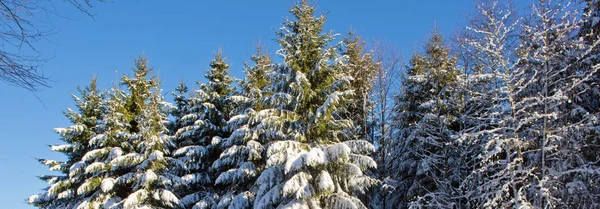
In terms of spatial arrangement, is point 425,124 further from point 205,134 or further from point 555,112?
point 205,134

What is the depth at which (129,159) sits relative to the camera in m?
17.2

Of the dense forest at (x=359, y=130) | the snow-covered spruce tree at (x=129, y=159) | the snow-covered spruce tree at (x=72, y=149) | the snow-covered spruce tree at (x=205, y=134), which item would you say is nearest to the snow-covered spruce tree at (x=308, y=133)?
the dense forest at (x=359, y=130)

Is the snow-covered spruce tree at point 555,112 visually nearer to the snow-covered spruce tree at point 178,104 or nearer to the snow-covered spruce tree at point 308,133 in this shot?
the snow-covered spruce tree at point 308,133

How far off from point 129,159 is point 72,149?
15.5 feet

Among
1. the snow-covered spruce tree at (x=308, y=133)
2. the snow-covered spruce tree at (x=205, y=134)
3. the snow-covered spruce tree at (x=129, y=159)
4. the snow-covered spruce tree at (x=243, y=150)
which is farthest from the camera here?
the snow-covered spruce tree at (x=205, y=134)

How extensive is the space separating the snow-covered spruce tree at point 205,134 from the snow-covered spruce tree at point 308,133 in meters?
3.86

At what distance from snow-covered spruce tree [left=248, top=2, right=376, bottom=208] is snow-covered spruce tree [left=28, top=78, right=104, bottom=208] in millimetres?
9274

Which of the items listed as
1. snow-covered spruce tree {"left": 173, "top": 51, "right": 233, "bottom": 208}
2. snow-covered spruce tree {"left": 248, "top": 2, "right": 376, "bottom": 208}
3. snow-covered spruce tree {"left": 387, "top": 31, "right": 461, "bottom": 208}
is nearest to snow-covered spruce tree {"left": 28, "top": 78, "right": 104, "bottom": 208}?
snow-covered spruce tree {"left": 173, "top": 51, "right": 233, "bottom": 208}

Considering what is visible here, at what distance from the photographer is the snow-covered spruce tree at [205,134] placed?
18.1 m

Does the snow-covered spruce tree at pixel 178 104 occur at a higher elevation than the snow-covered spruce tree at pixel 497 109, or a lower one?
higher

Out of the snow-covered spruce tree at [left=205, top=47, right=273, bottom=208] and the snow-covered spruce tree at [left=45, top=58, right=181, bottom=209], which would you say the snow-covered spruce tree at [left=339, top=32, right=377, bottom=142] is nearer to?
the snow-covered spruce tree at [left=205, top=47, right=273, bottom=208]

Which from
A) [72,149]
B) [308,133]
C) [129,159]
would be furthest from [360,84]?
[72,149]

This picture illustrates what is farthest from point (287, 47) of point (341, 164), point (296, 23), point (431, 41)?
point (431, 41)

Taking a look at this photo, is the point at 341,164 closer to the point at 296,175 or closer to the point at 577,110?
the point at 296,175
